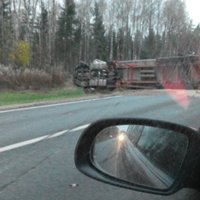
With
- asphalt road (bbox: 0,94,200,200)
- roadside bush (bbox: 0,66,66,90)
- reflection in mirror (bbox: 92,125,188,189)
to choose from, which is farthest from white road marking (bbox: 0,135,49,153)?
roadside bush (bbox: 0,66,66,90)

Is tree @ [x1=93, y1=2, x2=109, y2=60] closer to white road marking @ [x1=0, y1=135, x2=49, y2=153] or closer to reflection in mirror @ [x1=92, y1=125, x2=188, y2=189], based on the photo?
white road marking @ [x1=0, y1=135, x2=49, y2=153]

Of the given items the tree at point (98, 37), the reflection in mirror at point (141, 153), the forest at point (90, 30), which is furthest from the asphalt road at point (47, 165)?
the tree at point (98, 37)

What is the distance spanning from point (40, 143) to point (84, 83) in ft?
27.8

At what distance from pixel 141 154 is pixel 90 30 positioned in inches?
3193

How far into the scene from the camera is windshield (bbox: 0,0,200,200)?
5902mm

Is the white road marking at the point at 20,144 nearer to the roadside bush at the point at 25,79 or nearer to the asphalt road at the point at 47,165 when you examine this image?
the asphalt road at the point at 47,165

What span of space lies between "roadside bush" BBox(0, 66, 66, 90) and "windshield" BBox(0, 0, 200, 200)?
6 cm

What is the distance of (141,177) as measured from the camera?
2.74 meters

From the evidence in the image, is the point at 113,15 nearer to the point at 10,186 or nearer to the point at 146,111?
the point at 146,111

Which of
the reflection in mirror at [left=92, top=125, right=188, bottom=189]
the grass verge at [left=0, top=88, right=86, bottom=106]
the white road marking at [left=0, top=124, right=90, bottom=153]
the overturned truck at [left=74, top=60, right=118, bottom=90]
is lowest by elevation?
the grass verge at [left=0, top=88, right=86, bottom=106]

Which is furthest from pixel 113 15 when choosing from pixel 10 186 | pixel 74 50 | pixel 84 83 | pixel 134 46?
pixel 10 186

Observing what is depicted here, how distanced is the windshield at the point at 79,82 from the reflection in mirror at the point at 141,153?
0.11ft

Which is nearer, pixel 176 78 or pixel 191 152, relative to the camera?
pixel 191 152

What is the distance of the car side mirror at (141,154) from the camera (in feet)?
8.04
